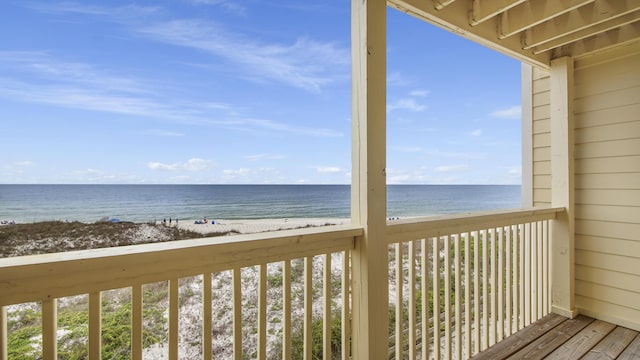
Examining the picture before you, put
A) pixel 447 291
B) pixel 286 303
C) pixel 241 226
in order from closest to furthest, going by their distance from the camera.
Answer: pixel 286 303
pixel 447 291
pixel 241 226

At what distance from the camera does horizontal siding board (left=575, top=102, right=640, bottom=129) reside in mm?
2205

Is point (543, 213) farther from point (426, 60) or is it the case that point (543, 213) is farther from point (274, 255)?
point (426, 60)

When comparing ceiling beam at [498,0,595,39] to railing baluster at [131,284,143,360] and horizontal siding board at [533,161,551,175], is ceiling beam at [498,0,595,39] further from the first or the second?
railing baluster at [131,284,143,360]

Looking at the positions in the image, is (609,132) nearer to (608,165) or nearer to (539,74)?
(608,165)

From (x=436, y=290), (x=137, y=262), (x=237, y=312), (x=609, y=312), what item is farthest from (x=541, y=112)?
(x=137, y=262)

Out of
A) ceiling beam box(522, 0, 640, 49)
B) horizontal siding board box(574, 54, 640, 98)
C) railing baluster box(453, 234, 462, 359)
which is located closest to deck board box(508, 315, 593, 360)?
railing baluster box(453, 234, 462, 359)

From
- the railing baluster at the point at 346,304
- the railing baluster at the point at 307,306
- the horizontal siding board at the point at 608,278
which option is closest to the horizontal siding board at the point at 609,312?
the horizontal siding board at the point at 608,278

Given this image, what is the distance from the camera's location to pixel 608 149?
2.33 metres

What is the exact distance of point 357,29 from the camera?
1.37 metres

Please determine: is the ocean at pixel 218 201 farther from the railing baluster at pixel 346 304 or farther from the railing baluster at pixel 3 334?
the railing baluster at pixel 346 304

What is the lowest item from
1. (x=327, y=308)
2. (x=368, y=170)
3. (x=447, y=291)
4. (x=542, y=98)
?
(x=447, y=291)

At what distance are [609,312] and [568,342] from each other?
2.09ft

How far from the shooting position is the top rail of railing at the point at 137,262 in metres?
0.76

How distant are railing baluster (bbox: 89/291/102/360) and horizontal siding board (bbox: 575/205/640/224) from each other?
3.21m
